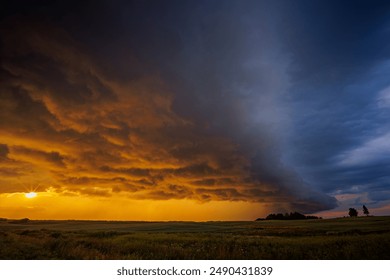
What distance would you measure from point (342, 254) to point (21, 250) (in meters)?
18.8

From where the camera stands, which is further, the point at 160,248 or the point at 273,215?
the point at 273,215

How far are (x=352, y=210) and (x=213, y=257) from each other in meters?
147

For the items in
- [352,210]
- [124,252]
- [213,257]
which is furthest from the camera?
[352,210]
